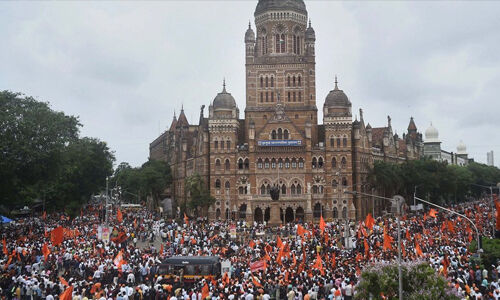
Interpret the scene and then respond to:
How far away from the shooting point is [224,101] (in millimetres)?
71000

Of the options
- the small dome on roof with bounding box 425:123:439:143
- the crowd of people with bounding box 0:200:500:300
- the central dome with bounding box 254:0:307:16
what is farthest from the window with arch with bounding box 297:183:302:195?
the small dome on roof with bounding box 425:123:439:143

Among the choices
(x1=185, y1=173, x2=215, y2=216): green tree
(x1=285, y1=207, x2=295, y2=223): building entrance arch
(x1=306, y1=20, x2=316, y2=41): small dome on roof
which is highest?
(x1=306, y1=20, x2=316, y2=41): small dome on roof

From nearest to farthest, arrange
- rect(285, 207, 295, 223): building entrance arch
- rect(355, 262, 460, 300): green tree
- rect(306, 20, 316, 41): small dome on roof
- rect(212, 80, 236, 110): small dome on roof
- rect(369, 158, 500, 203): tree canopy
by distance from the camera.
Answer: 1. rect(355, 262, 460, 300): green tree
2. rect(285, 207, 295, 223): building entrance arch
3. rect(212, 80, 236, 110): small dome on roof
4. rect(369, 158, 500, 203): tree canopy
5. rect(306, 20, 316, 41): small dome on roof

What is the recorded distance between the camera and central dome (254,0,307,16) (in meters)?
74.4

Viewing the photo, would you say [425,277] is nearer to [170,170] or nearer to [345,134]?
[345,134]

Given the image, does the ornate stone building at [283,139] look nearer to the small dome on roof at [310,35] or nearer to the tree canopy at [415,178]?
the small dome on roof at [310,35]

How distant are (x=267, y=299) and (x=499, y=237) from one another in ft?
80.1

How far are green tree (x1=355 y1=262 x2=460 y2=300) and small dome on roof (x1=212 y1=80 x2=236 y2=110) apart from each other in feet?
167

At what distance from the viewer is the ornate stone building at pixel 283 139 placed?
68812 mm

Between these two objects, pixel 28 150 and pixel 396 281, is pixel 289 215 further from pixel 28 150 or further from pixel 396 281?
pixel 396 281

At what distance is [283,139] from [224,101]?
9852mm

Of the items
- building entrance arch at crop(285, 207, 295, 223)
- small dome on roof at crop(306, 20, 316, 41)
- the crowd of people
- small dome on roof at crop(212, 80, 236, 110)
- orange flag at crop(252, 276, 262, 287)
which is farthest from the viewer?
small dome on roof at crop(306, 20, 316, 41)

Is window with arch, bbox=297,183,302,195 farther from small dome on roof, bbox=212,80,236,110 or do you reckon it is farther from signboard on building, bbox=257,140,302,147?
small dome on roof, bbox=212,80,236,110

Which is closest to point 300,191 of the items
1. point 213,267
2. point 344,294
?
point 213,267
